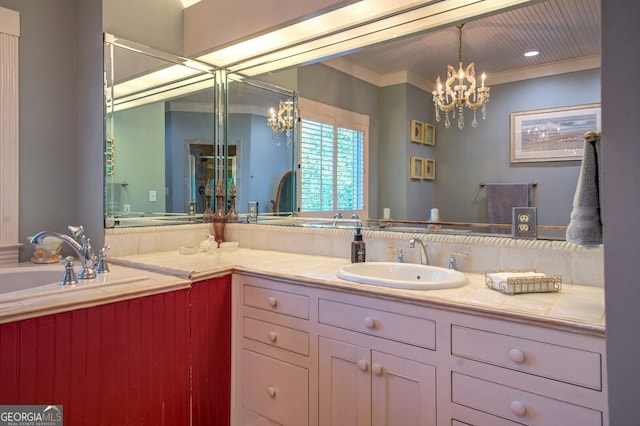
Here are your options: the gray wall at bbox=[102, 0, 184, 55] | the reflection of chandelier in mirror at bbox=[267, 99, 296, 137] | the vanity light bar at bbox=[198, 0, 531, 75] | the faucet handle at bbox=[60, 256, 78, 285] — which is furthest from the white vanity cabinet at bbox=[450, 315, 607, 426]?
the gray wall at bbox=[102, 0, 184, 55]

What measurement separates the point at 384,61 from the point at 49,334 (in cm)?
190

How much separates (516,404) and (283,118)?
203 cm

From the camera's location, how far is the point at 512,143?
1.63 m

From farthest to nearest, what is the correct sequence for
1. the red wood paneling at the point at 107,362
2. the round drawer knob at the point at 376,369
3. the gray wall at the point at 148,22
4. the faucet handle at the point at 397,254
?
the gray wall at the point at 148,22
the faucet handle at the point at 397,254
the round drawer knob at the point at 376,369
the red wood paneling at the point at 107,362

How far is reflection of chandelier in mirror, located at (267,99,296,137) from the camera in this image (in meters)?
2.51

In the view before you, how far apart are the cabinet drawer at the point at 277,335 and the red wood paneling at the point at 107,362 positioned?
28 cm

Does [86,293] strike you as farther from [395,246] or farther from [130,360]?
[395,246]

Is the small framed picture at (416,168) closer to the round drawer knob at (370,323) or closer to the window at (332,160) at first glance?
the window at (332,160)

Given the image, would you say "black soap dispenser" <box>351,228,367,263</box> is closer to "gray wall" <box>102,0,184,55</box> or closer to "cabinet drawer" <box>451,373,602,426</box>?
"cabinet drawer" <box>451,373,602,426</box>

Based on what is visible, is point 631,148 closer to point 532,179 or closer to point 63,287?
point 532,179

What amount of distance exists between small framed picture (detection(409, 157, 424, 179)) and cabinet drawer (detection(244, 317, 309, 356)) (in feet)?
3.02

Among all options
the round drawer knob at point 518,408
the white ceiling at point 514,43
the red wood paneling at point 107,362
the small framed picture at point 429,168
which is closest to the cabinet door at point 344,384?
the round drawer knob at point 518,408

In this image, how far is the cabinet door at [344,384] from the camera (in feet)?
4.66

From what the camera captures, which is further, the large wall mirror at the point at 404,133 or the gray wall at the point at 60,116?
the gray wall at the point at 60,116
